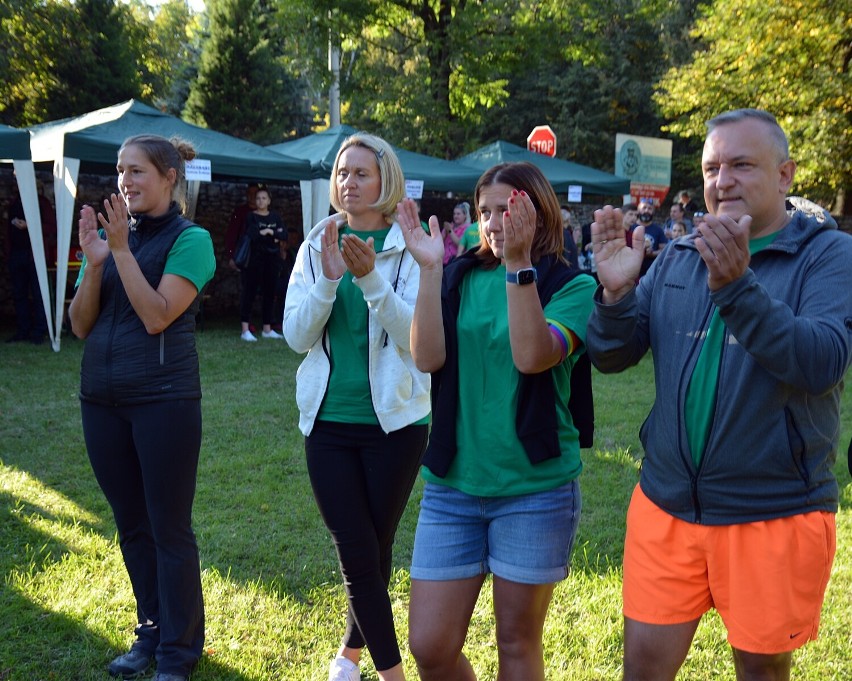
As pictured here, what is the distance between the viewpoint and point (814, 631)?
1.98m

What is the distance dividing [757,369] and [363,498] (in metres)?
1.32

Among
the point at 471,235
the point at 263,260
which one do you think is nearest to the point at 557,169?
the point at 263,260

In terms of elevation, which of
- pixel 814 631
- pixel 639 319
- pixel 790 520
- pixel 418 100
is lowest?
pixel 814 631

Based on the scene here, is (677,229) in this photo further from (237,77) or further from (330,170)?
(237,77)

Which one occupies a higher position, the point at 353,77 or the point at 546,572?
the point at 353,77

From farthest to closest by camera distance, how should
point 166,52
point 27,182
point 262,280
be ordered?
point 166,52
point 262,280
point 27,182

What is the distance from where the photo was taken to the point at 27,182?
8969mm

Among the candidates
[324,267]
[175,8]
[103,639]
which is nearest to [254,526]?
[103,639]

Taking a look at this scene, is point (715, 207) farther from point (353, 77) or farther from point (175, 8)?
point (175, 8)

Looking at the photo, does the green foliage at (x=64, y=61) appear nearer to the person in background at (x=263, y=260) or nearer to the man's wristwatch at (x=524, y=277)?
the person in background at (x=263, y=260)

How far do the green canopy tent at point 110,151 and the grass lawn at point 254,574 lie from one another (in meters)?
3.54

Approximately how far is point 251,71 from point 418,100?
13.7 meters

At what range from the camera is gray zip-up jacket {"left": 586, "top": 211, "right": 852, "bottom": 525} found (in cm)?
176

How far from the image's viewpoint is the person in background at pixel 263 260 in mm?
11125
